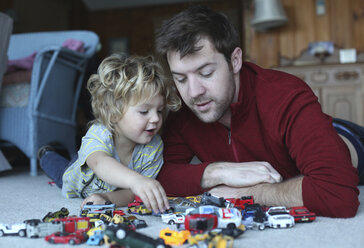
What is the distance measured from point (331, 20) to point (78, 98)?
2.50 metres

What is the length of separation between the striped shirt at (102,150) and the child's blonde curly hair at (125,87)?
64mm

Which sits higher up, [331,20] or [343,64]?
[331,20]

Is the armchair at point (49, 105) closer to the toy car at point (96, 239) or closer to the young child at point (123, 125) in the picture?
the young child at point (123, 125)

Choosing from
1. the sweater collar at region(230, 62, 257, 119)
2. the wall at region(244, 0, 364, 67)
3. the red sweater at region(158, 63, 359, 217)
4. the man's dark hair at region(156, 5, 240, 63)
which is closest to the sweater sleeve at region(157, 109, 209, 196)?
the red sweater at region(158, 63, 359, 217)

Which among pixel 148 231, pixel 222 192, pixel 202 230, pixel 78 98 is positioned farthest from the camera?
pixel 78 98

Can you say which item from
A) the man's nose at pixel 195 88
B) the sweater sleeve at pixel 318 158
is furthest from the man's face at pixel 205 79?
the sweater sleeve at pixel 318 158

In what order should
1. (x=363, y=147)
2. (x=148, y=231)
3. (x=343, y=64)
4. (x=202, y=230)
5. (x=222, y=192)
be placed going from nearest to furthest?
(x=202, y=230), (x=148, y=231), (x=222, y=192), (x=363, y=147), (x=343, y=64)

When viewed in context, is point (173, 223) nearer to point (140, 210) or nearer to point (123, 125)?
point (140, 210)

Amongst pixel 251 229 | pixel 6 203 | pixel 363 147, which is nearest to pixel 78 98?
pixel 6 203

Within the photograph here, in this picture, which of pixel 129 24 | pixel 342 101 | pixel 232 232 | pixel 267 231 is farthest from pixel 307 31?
pixel 129 24

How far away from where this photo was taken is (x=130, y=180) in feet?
3.74

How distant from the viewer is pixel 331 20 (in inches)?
145

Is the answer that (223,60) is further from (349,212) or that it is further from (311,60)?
(311,60)

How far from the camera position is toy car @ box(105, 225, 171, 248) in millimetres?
751
